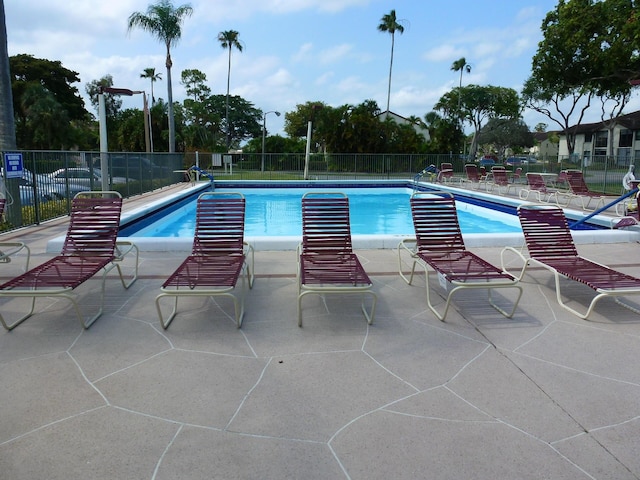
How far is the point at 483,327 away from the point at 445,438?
1.83 meters

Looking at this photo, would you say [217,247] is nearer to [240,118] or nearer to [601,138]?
[601,138]

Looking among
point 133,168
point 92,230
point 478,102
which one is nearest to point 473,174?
point 133,168

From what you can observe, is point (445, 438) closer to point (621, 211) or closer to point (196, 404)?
point (196, 404)

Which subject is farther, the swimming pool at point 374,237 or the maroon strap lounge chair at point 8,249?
the swimming pool at point 374,237

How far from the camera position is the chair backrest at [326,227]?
537 centimetres

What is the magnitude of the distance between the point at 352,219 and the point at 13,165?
31.9ft

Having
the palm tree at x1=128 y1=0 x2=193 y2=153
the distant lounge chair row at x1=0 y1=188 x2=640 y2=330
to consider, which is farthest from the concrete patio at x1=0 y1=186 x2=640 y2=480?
the palm tree at x1=128 y1=0 x2=193 y2=153

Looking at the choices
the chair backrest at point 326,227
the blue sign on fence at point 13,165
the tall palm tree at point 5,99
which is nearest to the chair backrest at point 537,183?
the chair backrest at point 326,227

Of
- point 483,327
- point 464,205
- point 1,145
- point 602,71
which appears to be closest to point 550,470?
point 483,327

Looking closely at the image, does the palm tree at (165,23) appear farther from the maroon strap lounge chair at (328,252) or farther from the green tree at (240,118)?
the green tree at (240,118)

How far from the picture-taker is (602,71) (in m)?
21.7

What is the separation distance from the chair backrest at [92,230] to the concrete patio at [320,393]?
76 centimetres

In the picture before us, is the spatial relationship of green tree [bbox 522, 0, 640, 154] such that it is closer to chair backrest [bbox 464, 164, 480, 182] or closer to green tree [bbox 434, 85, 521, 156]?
chair backrest [bbox 464, 164, 480, 182]

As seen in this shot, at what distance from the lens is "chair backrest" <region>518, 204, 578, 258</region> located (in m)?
5.39
